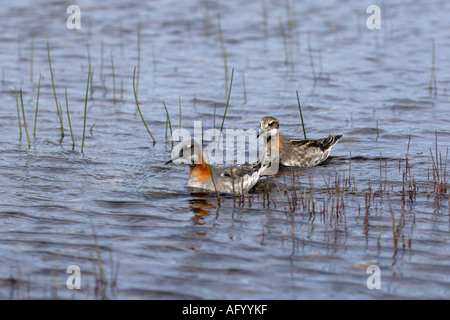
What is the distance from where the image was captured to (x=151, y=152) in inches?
451

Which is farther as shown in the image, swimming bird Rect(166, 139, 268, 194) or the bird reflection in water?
swimming bird Rect(166, 139, 268, 194)

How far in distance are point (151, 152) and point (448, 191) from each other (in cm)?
484

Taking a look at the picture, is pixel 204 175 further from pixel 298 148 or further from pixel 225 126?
pixel 225 126

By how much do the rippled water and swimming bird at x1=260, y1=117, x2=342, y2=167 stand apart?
30 cm

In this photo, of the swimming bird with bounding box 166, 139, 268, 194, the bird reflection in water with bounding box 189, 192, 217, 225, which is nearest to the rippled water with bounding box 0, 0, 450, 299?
→ the bird reflection in water with bounding box 189, 192, 217, 225

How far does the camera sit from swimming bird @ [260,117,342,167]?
11.1 meters

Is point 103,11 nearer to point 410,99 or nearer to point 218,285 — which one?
point 410,99

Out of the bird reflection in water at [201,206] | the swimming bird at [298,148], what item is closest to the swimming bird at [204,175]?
the bird reflection in water at [201,206]

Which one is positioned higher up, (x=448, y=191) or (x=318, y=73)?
(x=318, y=73)

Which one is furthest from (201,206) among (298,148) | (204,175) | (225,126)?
(225,126)

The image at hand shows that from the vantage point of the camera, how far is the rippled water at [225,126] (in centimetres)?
684

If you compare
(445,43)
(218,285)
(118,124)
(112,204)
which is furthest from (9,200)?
(445,43)

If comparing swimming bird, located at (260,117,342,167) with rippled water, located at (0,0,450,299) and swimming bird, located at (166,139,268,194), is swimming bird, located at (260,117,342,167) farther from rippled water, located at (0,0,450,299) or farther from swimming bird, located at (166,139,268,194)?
swimming bird, located at (166,139,268,194)

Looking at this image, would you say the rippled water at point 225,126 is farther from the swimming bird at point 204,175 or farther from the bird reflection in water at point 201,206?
the swimming bird at point 204,175
